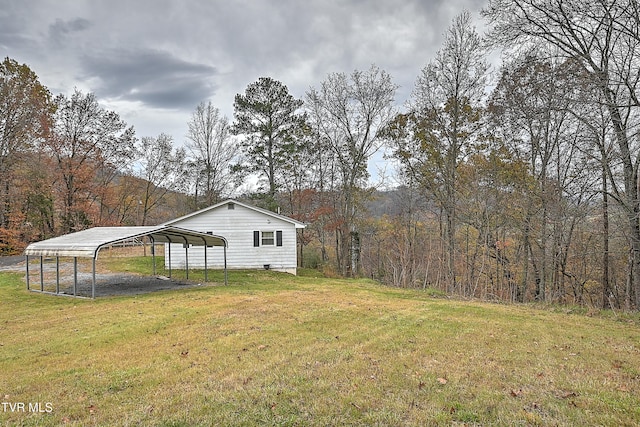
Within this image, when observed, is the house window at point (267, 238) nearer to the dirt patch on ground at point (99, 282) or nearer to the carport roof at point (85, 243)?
the dirt patch on ground at point (99, 282)

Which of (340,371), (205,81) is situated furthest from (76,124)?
(340,371)

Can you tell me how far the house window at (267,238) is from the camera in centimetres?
2002

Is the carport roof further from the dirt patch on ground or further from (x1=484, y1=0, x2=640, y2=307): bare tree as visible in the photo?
(x1=484, y1=0, x2=640, y2=307): bare tree

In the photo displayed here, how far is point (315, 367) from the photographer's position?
4.98 m

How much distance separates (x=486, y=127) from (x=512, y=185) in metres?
2.79

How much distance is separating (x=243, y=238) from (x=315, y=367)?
15.4m

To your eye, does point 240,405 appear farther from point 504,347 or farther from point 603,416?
point 504,347

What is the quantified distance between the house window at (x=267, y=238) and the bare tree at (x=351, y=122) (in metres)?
4.86

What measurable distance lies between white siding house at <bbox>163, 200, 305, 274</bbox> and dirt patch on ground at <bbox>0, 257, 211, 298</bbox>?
3.22m

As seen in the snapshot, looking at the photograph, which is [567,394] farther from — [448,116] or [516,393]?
[448,116]

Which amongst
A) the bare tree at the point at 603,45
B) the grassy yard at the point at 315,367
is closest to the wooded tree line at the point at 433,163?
the bare tree at the point at 603,45

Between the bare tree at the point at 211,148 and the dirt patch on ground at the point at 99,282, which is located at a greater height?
the bare tree at the point at 211,148

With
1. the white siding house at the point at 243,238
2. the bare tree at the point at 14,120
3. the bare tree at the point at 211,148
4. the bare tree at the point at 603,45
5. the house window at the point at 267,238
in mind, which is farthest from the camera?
the bare tree at the point at 211,148

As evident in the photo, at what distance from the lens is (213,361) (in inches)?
210
